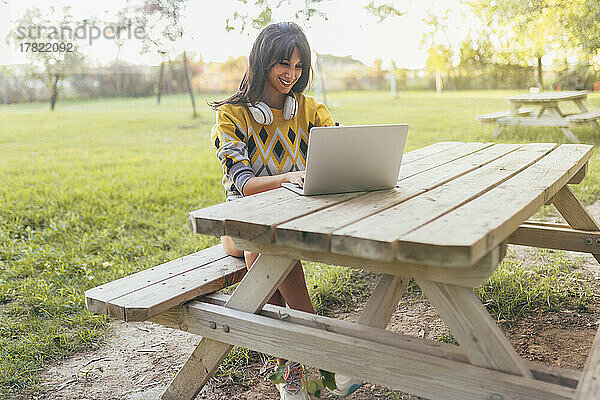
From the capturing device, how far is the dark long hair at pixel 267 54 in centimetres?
194

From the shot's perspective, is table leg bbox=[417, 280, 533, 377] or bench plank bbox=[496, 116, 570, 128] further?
bench plank bbox=[496, 116, 570, 128]

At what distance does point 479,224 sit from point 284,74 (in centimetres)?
100

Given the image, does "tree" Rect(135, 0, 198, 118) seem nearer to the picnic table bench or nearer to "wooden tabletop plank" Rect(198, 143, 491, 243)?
the picnic table bench

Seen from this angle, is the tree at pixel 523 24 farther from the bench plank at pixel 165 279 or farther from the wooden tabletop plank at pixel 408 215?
the bench plank at pixel 165 279

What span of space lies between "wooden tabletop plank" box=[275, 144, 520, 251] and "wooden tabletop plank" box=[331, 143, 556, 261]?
3 centimetres

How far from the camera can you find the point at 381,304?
1.65 metres

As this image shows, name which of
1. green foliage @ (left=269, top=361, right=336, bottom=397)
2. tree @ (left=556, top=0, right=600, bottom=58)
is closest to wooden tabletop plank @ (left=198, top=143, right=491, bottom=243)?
green foliage @ (left=269, top=361, right=336, bottom=397)

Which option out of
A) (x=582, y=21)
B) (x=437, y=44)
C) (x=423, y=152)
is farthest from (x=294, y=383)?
(x=437, y=44)

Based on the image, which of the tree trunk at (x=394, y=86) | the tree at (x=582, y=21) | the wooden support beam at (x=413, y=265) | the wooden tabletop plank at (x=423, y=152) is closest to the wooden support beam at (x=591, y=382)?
the wooden support beam at (x=413, y=265)

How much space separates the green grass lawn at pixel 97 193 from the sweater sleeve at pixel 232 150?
0.86 metres

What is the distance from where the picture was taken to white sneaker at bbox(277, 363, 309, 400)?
174 centimetres

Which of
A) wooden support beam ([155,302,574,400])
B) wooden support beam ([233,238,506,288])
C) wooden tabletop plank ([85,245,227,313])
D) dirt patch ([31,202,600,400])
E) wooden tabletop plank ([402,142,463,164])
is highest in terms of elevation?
wooden tabletop plank ([402,142,463,164])

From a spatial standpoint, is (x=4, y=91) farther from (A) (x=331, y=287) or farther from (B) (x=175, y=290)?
(B) (x=175, y=290)

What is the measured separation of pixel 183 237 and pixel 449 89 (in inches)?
246
